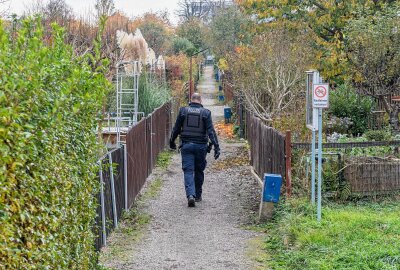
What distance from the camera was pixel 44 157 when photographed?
396 centimetres

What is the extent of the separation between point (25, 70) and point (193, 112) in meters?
7.43

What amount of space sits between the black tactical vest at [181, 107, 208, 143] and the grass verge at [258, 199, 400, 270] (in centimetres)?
219

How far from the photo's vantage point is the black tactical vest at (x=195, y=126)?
11.2 metres

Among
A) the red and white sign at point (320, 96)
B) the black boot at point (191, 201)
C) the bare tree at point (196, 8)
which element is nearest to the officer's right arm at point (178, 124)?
the black boot at point (191, 201)

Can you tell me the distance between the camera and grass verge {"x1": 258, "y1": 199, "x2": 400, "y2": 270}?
6867mm

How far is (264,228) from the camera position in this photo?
9.42 meters

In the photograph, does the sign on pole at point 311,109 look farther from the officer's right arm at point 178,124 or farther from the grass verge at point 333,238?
the officer's right arm at point 178,124

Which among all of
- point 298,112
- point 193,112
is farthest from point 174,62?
point 193,112

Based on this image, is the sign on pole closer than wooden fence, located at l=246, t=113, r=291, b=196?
Yes

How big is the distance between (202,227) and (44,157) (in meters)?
5.79

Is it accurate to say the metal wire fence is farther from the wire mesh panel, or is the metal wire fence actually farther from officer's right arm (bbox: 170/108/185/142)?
the wire mesh panel

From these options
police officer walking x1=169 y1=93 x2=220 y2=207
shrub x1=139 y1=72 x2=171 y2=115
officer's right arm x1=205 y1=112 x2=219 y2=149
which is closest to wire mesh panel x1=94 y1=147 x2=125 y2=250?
police officer walking x1=169 y1=93 x2=220 y2=207

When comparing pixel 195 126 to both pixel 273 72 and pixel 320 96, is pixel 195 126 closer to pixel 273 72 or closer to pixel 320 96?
pixel 320 96

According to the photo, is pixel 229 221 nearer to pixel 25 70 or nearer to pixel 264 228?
pixel 264 228
